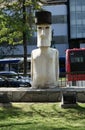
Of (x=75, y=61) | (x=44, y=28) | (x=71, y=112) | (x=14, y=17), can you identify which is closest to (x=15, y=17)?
(x=14, y=17)

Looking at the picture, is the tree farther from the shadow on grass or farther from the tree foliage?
the shadow on grass

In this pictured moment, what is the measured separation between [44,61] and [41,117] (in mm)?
4316

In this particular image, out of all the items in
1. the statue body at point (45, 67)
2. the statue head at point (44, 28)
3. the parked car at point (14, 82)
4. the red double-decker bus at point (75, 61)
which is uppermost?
the statue head at point (44, 28)

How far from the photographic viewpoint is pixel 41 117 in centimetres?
1128

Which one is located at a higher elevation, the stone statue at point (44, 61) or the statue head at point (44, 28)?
the statue head at point (44, 28)

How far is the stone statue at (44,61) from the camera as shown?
15.3 metres

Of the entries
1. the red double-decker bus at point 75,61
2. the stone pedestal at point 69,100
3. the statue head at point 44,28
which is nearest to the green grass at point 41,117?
the stone pedestal at point 69,100

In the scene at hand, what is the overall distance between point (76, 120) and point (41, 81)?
184 inches

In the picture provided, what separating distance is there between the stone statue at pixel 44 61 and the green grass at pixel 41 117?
1.90 meters

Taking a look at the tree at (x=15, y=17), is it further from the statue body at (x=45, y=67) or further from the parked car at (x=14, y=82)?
the statue body at (x=45, y=67)

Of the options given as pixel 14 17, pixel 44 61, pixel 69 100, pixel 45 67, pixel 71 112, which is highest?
pixel 14 17

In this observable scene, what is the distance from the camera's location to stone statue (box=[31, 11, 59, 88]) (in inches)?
603

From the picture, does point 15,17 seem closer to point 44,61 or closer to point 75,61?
point 44,61

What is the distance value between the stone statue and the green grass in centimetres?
190
